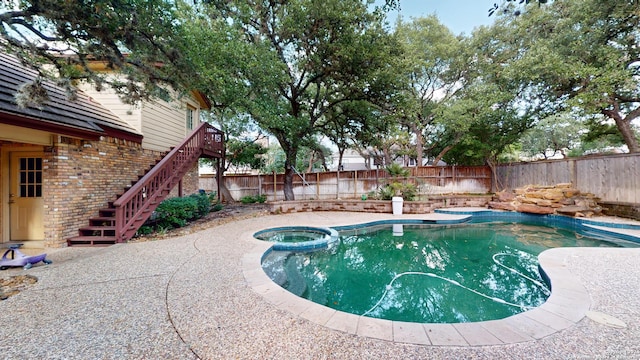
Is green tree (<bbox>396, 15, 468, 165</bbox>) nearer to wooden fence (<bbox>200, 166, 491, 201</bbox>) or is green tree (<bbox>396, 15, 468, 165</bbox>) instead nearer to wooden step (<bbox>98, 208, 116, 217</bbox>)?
wooden fence (<bbox>200, 166, 491, 201</bbox>)

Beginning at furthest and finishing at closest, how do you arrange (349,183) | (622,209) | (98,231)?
(349,183) → (622,209) → (98,231)

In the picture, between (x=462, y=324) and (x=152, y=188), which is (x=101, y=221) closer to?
(x=152, y=188)

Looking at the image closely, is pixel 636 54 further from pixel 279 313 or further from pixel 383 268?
pixel 279 313

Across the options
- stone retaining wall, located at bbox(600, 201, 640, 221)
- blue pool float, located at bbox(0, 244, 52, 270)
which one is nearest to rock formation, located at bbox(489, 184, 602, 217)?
stone retaining wall, located at bbox(600, 201, 640, 221)

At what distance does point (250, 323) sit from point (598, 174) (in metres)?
12.3

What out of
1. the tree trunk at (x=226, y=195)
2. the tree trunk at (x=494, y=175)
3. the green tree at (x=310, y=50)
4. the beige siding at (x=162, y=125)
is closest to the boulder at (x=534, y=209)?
the tree trunk at (x=494, y=175)

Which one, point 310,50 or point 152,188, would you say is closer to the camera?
point 152,188

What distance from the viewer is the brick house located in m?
4.64

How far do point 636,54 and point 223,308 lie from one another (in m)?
14.9

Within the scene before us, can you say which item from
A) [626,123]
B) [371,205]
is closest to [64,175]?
[371,205]

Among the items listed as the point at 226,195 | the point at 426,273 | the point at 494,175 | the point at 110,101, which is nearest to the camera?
the point at 426,273

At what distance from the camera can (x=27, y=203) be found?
17.0 feet

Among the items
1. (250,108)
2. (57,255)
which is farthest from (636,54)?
(57,255)

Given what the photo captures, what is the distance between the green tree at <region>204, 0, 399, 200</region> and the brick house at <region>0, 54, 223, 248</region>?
158 inches
